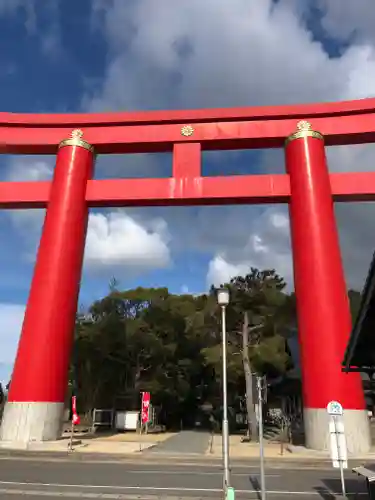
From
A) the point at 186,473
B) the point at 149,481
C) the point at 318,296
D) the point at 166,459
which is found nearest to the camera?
the point at 149,481

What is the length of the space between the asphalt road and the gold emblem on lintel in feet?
41.9

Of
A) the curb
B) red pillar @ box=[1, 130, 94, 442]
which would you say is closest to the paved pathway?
the curb

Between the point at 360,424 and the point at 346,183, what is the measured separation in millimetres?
9045

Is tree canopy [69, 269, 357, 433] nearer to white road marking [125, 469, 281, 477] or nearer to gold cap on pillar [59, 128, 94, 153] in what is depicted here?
gold cap on pillar [59, 128, 94, 153]

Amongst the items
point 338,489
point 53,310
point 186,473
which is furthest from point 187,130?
point 338,489

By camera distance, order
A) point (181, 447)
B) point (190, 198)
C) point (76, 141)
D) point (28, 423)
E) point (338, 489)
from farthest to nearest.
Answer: point (76, 141)
point (181, 447)
point (190, 198)
point (28, 423)
point (338, 489)

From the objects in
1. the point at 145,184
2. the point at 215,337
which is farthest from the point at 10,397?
the point at 215,337

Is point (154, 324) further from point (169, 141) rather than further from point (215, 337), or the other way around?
point (169, 141)

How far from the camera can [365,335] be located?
6742 mm

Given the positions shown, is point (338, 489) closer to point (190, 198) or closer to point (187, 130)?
point (190, 198)

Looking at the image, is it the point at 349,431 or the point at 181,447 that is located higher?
the point at 349,431

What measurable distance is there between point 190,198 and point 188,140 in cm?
278

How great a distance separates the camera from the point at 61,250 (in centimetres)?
1752

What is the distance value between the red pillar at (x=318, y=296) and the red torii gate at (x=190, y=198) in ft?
0.12
